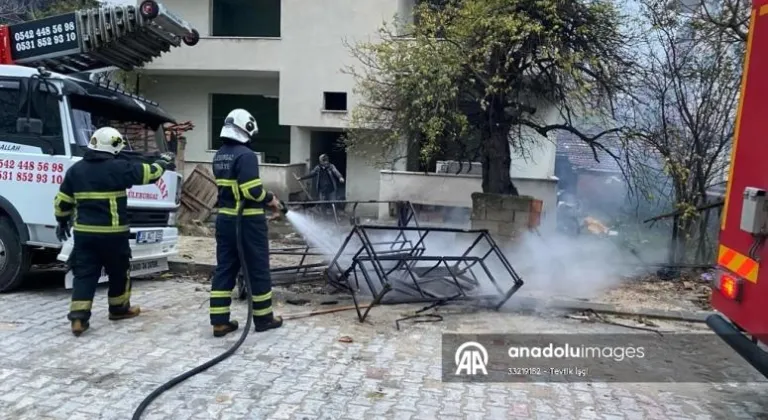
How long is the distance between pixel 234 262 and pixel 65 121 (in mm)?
2504

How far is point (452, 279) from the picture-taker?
6305 mm

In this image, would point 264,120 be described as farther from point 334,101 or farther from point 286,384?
point 286,384

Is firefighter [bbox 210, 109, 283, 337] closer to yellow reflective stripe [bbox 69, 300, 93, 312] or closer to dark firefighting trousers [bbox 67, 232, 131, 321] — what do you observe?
dark firefighting trousers [bbox 67, 232, 131, 321]

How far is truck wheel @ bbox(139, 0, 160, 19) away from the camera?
6.21 m

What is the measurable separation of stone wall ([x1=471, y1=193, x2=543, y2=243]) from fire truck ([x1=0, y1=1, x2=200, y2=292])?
14.0ft

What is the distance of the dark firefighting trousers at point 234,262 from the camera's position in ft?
15.9

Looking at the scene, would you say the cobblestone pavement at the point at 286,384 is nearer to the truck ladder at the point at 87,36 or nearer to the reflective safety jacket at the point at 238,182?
the reflective safety jacket at the point at 238,182

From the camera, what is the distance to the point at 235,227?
15.9ft

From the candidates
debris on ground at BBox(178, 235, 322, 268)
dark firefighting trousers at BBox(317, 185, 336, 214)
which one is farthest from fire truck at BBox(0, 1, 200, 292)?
dark firefighting trousers at BBox(317, 185, 336, 214)

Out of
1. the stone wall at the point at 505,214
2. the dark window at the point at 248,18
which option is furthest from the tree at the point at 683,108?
the dark window at the point at 248,18

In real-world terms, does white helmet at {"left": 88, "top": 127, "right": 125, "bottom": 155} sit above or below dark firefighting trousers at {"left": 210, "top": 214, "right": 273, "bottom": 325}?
above

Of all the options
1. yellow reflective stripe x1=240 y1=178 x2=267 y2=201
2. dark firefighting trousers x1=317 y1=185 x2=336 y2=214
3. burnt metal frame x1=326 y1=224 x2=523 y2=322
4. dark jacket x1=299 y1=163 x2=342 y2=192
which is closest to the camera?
yellow reflective stripe x1=240 y1=178 x2=267 y2=201

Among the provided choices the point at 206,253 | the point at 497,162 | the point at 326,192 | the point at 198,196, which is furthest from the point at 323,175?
the point at 497,162

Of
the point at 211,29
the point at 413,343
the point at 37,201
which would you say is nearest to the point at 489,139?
the point at 413,343
